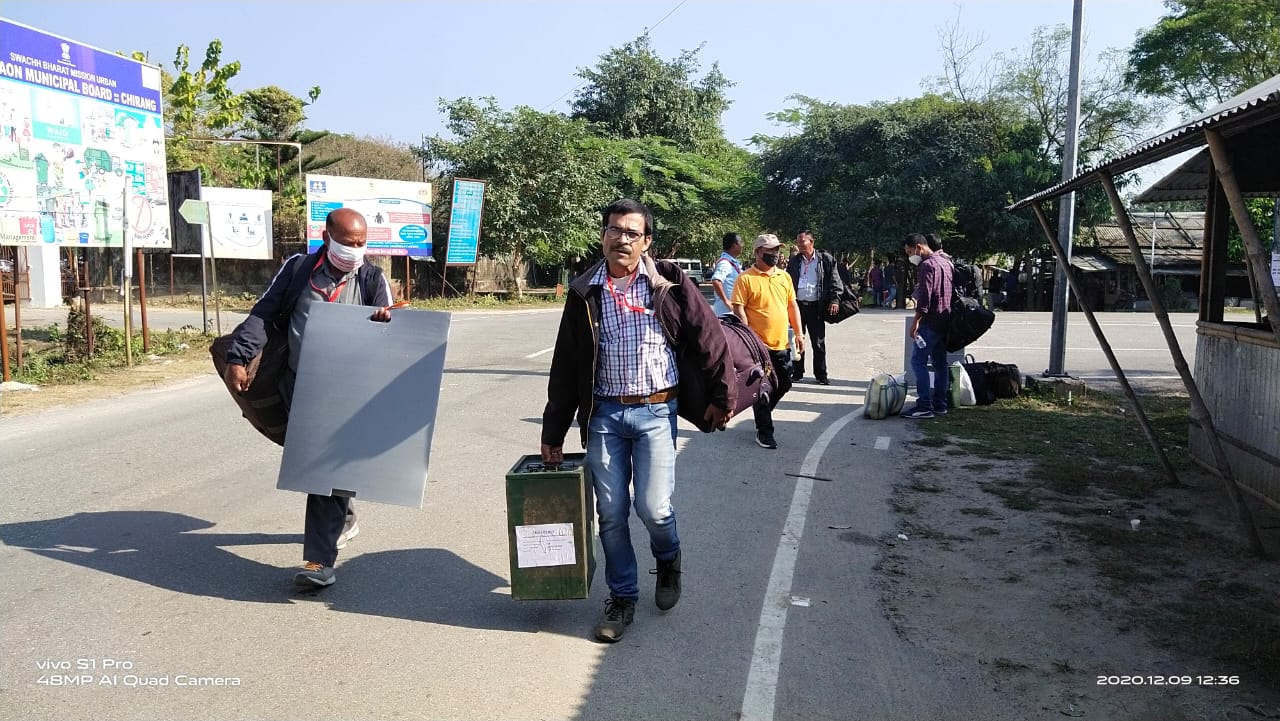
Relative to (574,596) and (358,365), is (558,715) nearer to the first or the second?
(574,596)

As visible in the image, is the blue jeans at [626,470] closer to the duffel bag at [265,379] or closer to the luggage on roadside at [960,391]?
the duffel bag at [265,379]

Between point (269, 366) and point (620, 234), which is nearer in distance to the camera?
point (620, 234)

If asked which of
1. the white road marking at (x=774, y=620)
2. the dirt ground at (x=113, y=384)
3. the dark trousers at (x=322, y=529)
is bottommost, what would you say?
the white road marking at (x=774, y=620)

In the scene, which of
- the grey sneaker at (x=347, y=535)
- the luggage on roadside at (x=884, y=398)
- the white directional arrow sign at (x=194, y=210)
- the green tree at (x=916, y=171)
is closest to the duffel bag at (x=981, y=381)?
the luggage on roadside at (x=884, y=398)

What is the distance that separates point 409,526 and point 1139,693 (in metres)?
4.03

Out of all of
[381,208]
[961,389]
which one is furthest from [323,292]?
[381,208]

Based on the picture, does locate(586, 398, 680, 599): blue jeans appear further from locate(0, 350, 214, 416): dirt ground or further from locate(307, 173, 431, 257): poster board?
locate(307, 173, 431, 257): poster board

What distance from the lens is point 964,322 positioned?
991cm

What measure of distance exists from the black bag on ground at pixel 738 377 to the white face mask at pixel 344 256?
1.73 meters

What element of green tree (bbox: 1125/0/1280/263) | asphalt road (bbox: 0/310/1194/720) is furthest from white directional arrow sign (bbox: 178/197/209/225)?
green tree (bbox: 1125/0/1280/263)

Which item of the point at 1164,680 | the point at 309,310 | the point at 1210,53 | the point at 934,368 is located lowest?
the point at 1164,680

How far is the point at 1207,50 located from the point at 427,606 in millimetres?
34938

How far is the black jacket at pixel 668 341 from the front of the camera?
432 cm

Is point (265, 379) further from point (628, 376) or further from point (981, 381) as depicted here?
point (981, 381)
